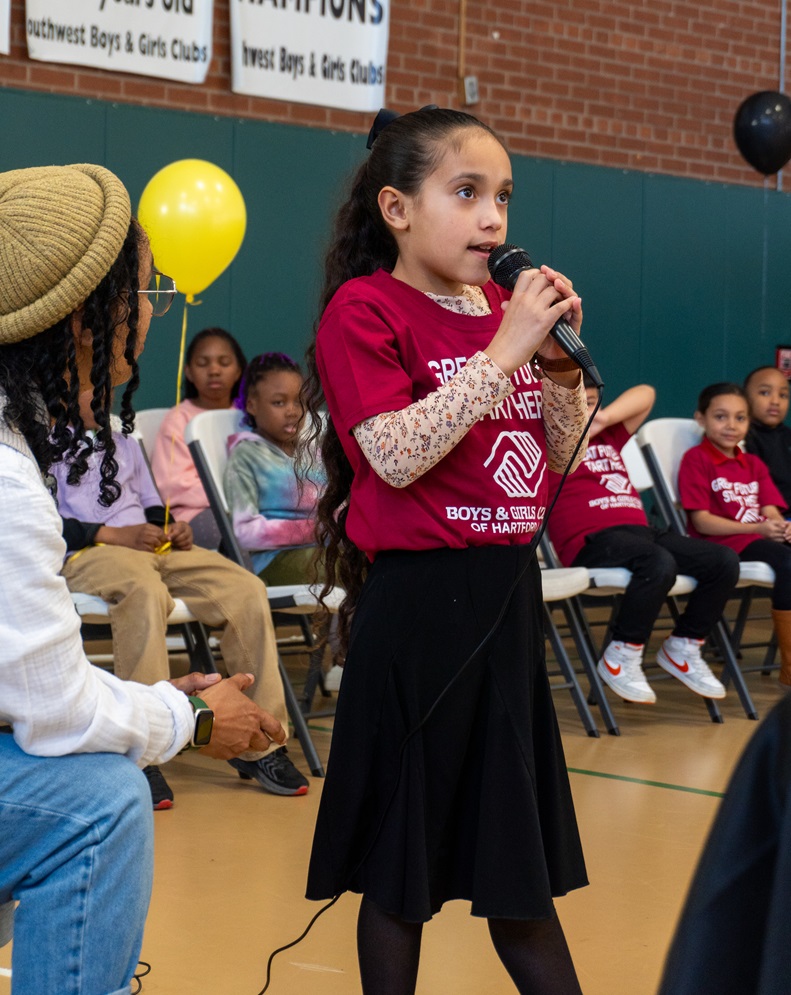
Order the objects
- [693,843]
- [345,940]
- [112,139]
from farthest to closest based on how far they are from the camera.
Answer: [112,139]
[693,843]
[345,940]

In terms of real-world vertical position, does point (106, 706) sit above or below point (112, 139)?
below

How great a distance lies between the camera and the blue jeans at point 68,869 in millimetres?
1338

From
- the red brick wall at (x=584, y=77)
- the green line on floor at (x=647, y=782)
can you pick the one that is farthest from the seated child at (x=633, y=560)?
the red brick wall at (x=584, y=77)

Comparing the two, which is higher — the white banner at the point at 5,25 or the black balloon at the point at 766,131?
the white banner at the point at 5,25

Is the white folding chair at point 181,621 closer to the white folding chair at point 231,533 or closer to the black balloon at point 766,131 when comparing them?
the white folding chair at point 231,533

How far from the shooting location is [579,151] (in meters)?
7.00

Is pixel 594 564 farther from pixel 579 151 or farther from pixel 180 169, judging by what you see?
pixel 579 151

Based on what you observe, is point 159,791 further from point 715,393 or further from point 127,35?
point 127,35

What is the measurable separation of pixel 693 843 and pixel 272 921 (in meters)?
1.01

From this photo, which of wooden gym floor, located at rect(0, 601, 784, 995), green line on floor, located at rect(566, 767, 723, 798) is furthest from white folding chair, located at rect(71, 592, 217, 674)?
green line on floor, located at rect(566, 767, 723, 798)

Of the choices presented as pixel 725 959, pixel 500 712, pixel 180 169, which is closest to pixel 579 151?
pixel 180 169

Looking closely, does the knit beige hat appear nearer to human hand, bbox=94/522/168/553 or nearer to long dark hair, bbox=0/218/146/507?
long dark hair, bbox=0/218/146/507

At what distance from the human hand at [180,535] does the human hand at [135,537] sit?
8 cm

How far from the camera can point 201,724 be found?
1509 mm
